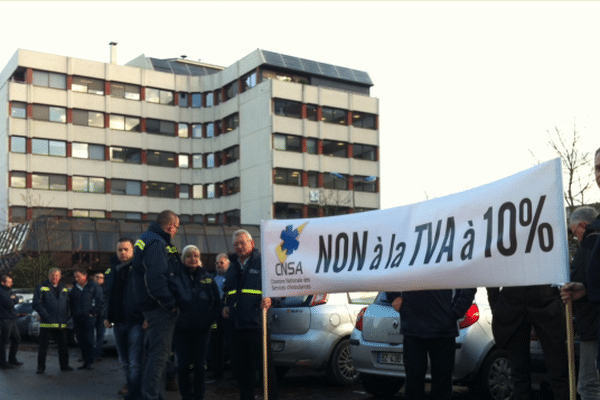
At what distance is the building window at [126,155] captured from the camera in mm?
64938

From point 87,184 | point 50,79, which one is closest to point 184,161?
point 87,184

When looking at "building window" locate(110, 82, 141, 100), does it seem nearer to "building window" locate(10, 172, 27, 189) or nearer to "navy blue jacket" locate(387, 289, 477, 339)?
"building window" locate(10, 172, 27, 189)

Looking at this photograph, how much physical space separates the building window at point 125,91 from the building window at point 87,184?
7.30m

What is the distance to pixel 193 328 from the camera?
8.80 meters

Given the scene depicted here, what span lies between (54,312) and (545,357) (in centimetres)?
1089

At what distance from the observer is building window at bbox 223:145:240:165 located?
65.7m

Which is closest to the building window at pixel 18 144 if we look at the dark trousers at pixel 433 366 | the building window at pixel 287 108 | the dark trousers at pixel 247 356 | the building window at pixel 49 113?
the building window at pixel 49 113

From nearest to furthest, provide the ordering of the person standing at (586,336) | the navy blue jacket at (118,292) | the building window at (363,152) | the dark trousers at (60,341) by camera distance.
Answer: the person standing at (586,336) < the navy blue jacket at (118,292) < the dark trousers at (60,341) < the building window at (363,152)

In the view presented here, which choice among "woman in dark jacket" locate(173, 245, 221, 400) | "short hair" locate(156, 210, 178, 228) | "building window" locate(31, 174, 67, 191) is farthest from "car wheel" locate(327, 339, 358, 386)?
"building window" locate(31, 174, 67, 191)

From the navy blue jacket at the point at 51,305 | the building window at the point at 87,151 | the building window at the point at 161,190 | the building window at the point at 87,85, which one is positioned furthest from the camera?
the building window at the point at 161,190

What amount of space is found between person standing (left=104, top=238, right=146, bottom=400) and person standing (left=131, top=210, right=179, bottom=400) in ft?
1.45

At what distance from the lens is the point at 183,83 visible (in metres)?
68.6

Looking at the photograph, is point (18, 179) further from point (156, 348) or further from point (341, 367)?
point (156, 348)

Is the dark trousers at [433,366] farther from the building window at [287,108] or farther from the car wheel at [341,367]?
the building window at [287,108]
